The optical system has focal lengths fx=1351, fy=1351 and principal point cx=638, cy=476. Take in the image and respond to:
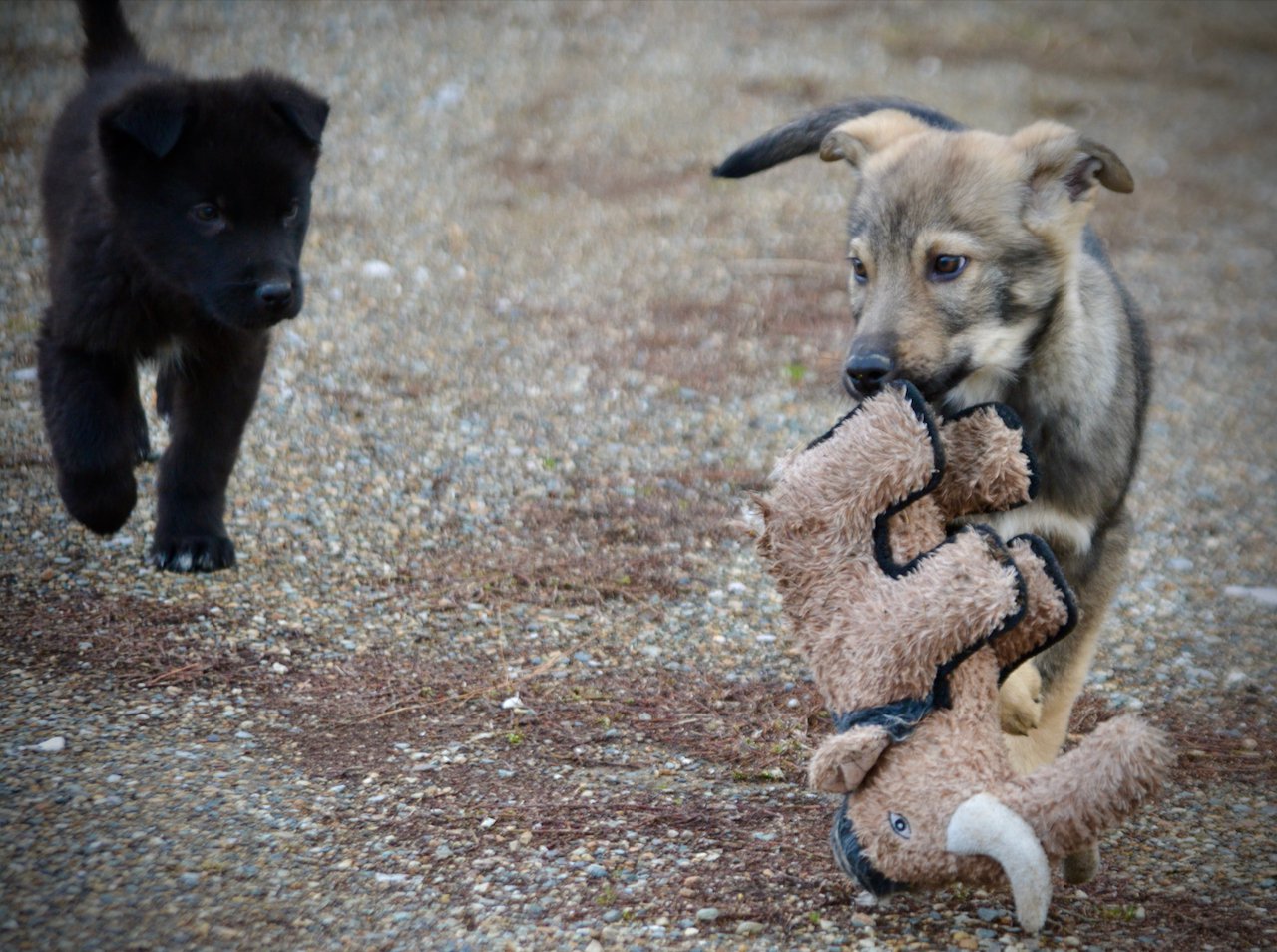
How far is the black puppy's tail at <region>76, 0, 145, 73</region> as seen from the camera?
5082 millimetres

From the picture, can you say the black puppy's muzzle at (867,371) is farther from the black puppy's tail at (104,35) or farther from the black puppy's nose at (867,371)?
the black puppy's tail at (104,35)

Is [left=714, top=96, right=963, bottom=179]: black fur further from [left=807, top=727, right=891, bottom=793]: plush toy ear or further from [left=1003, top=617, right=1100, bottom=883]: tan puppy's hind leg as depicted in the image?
[left=807, top=727, right=891, bottom=793]: plush toy ear

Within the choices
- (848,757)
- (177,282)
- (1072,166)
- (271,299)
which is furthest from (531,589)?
(1072,166)

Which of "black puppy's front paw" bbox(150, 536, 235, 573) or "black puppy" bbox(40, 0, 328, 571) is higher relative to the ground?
"black puppy" bbox(40, 0, 328, 571)

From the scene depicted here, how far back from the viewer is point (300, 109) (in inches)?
167

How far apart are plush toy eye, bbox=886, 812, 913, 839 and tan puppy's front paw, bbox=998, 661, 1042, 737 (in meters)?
0.86

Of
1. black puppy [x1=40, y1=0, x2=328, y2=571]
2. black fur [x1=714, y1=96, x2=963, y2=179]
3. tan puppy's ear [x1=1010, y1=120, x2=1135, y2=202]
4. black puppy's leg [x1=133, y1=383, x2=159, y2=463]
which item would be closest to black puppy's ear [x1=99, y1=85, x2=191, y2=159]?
black puppy [x1=40, y1=0, x2=328, y2=571]

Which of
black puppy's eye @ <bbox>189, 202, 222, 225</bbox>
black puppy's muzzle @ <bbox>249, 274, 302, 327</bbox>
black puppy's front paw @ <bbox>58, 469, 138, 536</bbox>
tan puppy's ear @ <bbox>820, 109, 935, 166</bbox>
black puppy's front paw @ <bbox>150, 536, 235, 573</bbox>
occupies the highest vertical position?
tan puppy's ear @ <bbox>820, 109, 935, 166</bbox>

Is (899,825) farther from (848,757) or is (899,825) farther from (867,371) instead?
(867,371)

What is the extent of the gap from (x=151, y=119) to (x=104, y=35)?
1.53m

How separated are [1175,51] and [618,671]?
12.0 metres

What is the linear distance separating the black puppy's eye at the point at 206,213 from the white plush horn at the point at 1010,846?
289 centimetres

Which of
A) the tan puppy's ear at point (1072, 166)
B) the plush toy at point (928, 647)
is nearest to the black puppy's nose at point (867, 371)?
the plush toy at point (928, 647)

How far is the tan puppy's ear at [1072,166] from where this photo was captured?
3.35m
